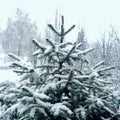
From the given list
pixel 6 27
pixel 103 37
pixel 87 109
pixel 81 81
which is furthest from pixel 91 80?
pixel 6 27

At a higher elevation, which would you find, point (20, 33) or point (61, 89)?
point (20, 33)

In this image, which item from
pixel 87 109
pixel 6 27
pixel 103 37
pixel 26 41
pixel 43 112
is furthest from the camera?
pixel 6 27

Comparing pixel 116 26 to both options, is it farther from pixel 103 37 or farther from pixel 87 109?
pixel 87 109

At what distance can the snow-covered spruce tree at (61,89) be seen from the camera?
459cm

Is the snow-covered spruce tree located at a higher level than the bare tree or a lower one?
lower

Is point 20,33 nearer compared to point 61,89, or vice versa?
point 61,89

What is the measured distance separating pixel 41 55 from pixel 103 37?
13.6 meters

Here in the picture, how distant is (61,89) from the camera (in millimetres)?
4992

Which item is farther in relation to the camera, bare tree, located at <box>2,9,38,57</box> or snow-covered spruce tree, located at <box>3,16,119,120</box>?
bare tree, located at <box>2,9,38,57</box>

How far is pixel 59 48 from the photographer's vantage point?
16.5ft

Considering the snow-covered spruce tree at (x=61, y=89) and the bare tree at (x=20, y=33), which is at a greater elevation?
the bare tree at (x=20, y=33)

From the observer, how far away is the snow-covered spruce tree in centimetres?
459

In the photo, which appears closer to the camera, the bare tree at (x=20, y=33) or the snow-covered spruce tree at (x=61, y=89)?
the snow-covered spruce tree at (x=61, y=89)

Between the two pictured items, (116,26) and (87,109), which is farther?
(116,26)
